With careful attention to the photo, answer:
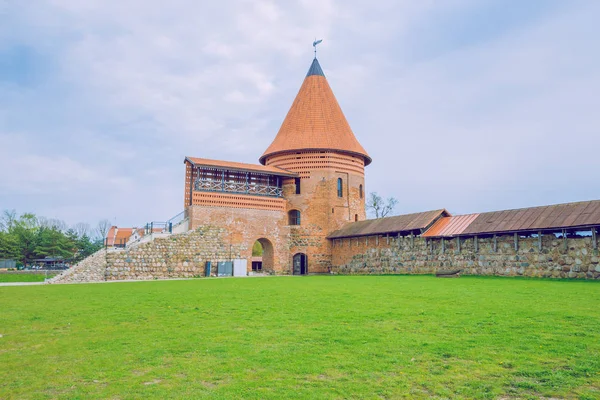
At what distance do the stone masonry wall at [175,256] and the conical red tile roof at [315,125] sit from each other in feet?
24.5

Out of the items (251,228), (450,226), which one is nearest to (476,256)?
(450,226)

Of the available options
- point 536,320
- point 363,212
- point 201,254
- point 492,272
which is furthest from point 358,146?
point 536,320

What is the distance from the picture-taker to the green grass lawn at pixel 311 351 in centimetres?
432

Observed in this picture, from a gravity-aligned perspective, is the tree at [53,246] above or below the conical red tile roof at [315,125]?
below

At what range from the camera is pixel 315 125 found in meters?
30.4

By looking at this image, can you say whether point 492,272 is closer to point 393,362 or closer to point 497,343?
point 497,343

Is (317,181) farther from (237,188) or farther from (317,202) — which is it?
(237,188)

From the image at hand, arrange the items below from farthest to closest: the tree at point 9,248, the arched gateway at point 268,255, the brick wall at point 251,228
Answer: the tree at point 9,248, the arched gateway at point 268,255, the brick wall at point 251,228

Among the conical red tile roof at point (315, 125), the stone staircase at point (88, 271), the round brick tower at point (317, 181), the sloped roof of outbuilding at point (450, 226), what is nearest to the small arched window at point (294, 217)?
the round brick tower at point (317, 181)

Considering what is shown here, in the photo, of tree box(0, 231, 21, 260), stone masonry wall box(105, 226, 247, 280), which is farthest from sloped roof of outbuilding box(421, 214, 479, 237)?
tree box(0, 231, 21, 260)

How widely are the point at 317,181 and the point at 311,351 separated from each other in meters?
23.9

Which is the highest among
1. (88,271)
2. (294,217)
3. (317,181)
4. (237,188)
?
(317,181)

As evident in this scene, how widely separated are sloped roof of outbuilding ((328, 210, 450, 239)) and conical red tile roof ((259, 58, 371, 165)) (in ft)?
17.6

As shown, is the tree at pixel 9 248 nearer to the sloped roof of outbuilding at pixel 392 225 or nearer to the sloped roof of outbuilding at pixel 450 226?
the sloped roof of outbuilding at pixel 392 225
